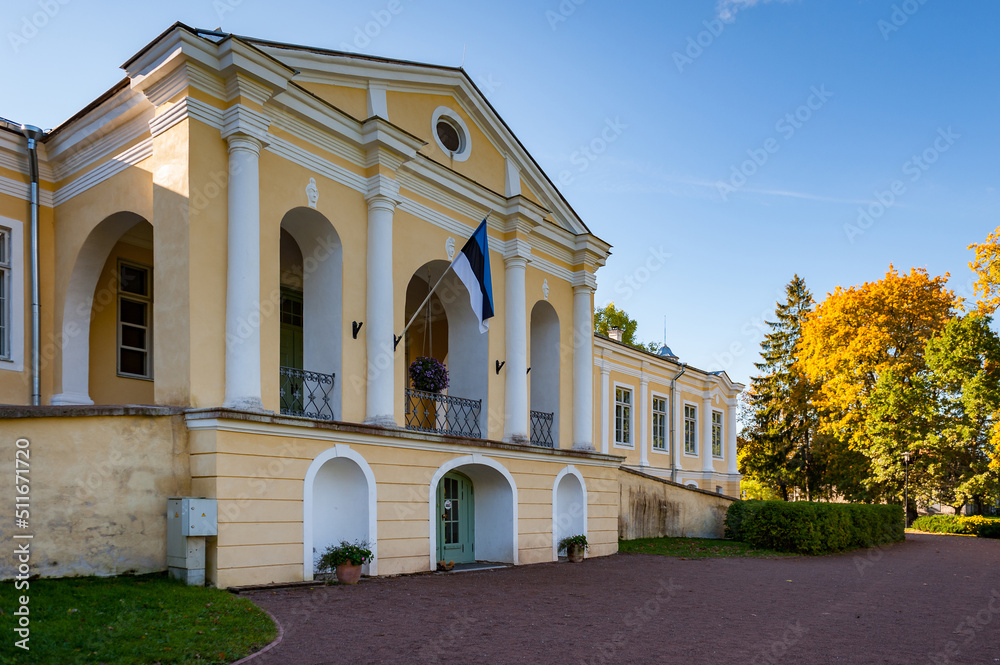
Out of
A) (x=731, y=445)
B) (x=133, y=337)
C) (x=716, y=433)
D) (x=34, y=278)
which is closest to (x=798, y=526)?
(x=716, y=433)

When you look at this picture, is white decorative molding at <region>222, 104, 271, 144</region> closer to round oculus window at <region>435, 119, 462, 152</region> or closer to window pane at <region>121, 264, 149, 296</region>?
window pane at <region>121, 264, 149, 296</region>

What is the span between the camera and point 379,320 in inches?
477

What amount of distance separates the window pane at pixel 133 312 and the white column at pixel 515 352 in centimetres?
629

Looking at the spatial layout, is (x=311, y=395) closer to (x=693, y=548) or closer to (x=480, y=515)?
(x=480, y=515)

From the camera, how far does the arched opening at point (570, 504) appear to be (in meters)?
15.7

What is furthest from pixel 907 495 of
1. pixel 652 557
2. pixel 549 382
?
pixel 549 382

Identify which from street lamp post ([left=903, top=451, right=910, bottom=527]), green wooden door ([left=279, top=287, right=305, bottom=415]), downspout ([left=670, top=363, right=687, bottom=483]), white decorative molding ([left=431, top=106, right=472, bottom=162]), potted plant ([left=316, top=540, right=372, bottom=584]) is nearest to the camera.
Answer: potted plant ([left=316, top=540, right=372, bottom=584])

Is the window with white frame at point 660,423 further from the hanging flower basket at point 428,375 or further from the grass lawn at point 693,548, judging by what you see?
the hanging flower basket at point 428,375

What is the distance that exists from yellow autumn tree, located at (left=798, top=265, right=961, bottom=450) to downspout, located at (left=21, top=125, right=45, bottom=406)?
87.4 ft

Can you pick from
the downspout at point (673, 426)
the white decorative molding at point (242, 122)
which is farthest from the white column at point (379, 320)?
the downspout at point (673, 426)

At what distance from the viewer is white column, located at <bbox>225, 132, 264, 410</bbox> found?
9.96m

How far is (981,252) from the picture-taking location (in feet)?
81.8

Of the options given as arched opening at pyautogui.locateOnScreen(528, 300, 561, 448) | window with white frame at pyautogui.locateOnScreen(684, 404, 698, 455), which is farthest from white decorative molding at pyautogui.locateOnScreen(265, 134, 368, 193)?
window with white frame at pyautogui.locateOnScreen(684, 404, 698, 455)

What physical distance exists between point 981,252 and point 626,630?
73.5ft
